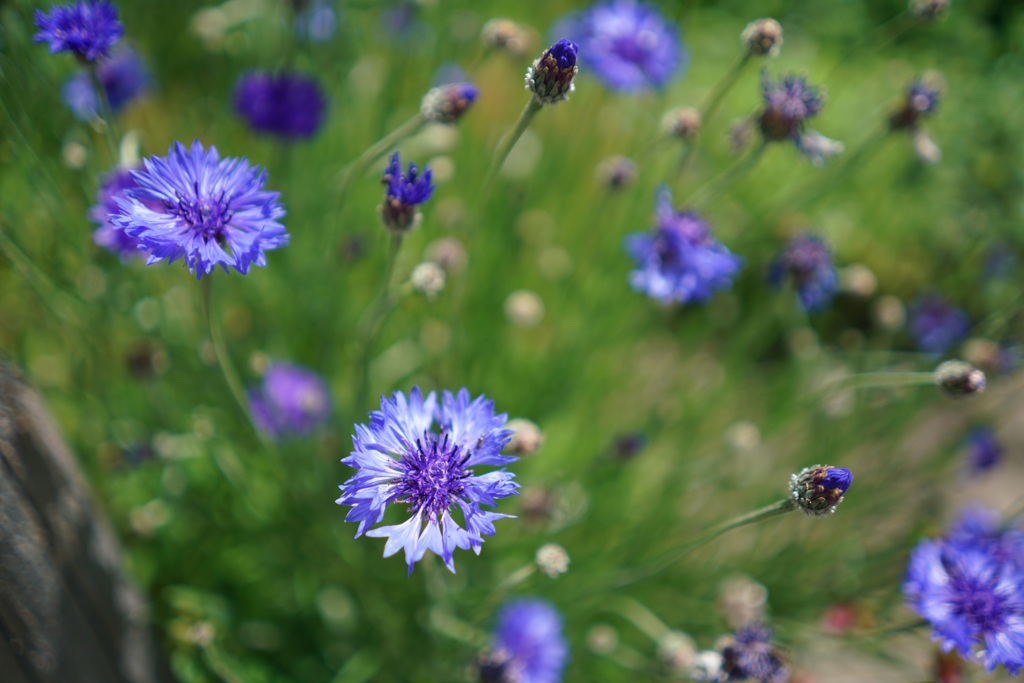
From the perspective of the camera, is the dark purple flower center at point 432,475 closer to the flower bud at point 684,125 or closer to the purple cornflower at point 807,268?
the flower bud at point 684,125

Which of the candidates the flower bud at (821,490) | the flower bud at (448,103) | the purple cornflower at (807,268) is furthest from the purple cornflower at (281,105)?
the flower bud at (821,490)

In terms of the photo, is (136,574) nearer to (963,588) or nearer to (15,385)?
(15,385)

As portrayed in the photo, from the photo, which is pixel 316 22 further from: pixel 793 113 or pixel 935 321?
pixel 935 321

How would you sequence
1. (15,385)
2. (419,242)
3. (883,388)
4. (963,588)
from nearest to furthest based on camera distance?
(15,385) < (963,588) < (883,388) < (419,242)

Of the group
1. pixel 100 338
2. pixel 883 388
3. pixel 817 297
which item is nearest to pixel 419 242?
pixel 100 338

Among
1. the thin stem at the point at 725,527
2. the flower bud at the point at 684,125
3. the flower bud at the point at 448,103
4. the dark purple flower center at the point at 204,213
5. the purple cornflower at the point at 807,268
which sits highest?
the flower bud at the point at 684,125

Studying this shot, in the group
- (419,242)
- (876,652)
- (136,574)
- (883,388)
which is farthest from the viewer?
(419,242)

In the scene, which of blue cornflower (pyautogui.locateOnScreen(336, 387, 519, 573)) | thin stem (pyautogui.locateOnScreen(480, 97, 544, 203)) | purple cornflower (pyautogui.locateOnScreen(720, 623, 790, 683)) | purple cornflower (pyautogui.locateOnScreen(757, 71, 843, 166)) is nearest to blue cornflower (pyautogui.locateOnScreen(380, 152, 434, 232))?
thin stem (pyautogui.locateOnScreen(480, 97, 544, 203))

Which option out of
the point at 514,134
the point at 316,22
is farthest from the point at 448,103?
the point at 316,22
